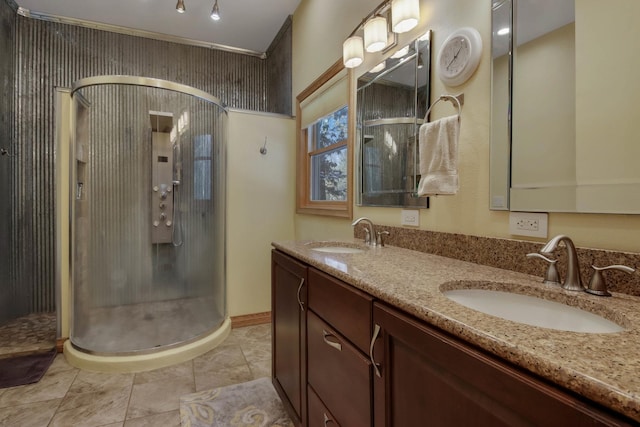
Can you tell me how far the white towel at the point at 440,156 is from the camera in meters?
1.24

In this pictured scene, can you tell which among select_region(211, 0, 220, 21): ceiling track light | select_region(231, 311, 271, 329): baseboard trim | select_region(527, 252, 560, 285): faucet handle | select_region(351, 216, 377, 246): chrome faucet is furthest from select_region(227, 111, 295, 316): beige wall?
select_region(527, 252, 560, 285): faucet handle

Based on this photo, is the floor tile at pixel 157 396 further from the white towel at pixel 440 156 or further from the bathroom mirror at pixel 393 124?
the white towel at pixel 440 156

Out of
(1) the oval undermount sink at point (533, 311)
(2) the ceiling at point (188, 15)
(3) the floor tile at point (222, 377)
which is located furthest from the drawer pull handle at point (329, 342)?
(2) the ceiling at point (188, 15)

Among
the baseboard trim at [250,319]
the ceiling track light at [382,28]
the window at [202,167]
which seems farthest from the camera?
the baseboard trim at [250,319]

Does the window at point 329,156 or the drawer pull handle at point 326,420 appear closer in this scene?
the drawer pull handle at point 326,420

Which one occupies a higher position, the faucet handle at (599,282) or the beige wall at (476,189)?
the beige wall at (476,189)

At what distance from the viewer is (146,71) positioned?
350 cm

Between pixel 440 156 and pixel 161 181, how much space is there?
221 cm

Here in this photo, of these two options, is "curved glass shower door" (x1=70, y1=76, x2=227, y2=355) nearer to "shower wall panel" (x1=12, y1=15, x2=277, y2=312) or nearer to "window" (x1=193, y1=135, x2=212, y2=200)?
"window" (x1=193, y1=135, x2=212, y2=200)

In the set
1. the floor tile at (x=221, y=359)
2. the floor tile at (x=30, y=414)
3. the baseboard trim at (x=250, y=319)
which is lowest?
the floor tile at (x=221, y=359)

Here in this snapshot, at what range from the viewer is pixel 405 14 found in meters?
1.48

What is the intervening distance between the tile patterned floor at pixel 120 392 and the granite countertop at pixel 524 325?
132 centimetres

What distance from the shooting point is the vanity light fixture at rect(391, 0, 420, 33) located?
1.47 m

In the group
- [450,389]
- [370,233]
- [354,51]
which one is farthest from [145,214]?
[450,389]
